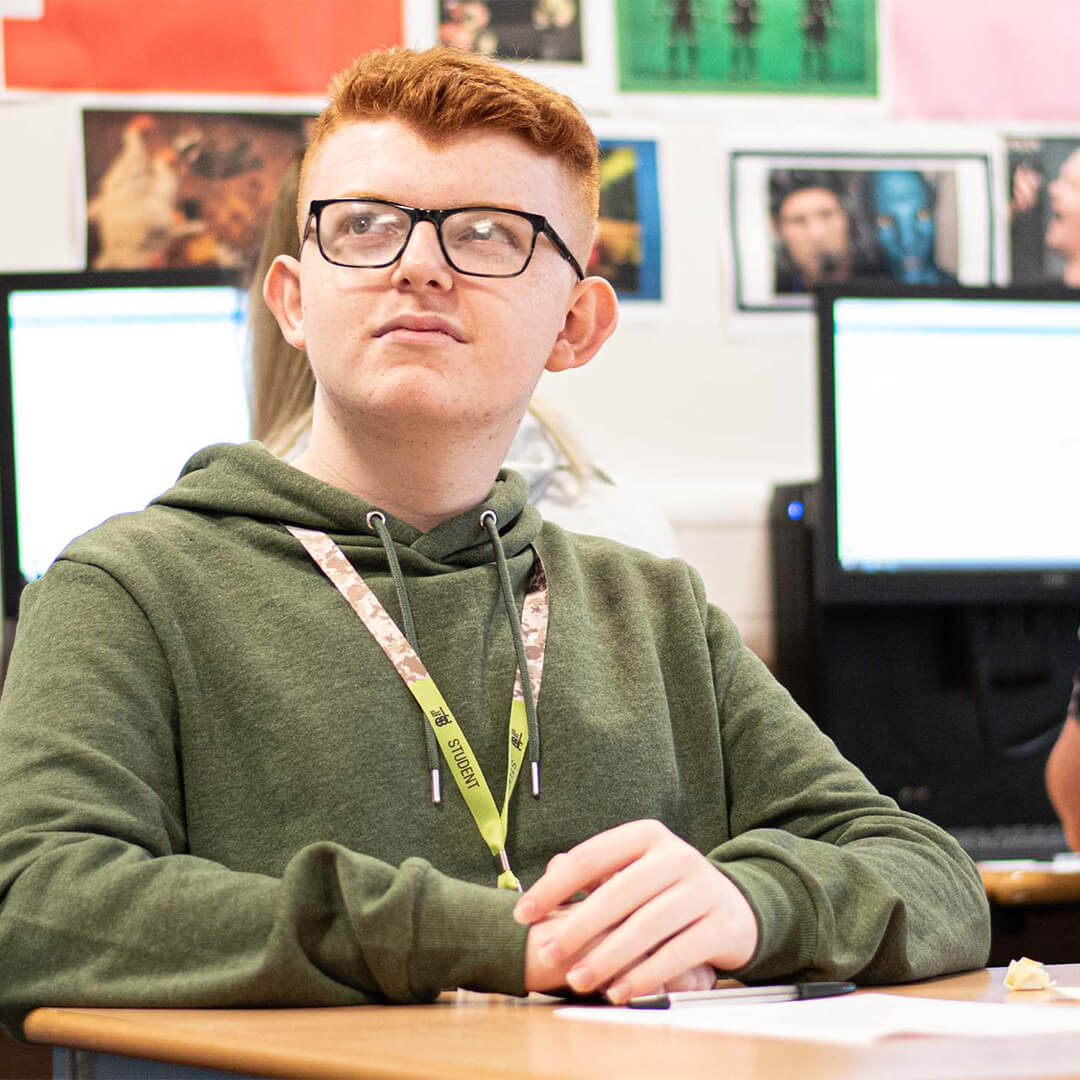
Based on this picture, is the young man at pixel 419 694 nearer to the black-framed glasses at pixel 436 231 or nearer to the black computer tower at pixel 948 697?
the black-framed glasses at pixel 436 231

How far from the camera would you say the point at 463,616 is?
114cm

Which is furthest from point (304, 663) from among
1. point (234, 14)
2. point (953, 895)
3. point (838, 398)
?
point (234, 14)

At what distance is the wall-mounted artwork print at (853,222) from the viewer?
7.28ft

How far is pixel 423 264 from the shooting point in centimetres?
108

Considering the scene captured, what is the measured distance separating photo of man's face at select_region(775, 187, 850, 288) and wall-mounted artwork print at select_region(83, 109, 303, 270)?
66 centimetres

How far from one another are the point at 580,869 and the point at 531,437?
1033 mm

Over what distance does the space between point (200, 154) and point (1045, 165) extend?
3.82 ft

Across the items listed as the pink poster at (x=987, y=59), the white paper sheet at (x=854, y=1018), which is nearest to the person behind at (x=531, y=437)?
the pink poster at (x=987, y=59)

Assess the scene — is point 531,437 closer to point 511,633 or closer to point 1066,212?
point 511,633

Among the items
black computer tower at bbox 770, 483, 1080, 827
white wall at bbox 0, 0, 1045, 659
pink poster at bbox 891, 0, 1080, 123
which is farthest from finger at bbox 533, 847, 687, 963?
pink poster at bbox 891, 0, 1080, 123

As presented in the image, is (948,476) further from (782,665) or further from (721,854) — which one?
(721,854)

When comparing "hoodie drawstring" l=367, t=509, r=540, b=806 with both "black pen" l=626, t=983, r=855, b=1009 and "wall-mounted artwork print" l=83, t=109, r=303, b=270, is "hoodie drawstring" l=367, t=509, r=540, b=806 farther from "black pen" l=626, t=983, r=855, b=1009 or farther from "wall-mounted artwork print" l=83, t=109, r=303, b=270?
"wall-mounted artwork print" l=83, t=109, r=303, b=270

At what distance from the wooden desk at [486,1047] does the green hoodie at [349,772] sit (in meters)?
0.04

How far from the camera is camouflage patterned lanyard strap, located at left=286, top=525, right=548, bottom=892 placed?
1058 millimetres
